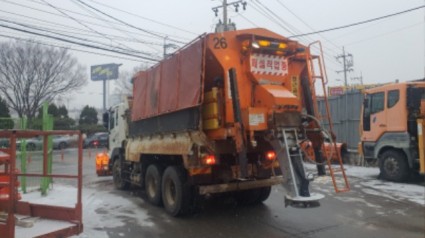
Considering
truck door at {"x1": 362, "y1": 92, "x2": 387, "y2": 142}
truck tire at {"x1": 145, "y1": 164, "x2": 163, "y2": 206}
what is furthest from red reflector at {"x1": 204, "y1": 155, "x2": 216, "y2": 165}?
truck door at {"x1": 362, "y1": 92, "x2": 387, "y2": 142}

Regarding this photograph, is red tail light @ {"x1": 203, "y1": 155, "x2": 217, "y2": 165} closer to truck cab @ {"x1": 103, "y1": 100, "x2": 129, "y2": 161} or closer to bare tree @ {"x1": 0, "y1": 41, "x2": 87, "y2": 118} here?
truck cab @ {"x1": 103, "y1": 100, "x2": 129, "y2": 161}

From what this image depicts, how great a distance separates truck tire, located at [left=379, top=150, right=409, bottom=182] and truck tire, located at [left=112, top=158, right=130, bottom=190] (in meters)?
7.79

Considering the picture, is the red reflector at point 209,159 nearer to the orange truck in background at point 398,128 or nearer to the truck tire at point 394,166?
the orange truck in background at point 398,128

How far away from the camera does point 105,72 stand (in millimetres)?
64875

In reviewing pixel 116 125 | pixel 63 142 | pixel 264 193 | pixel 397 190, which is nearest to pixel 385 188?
pixel 397 190

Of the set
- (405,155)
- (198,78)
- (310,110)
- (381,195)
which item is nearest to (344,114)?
(405,155)

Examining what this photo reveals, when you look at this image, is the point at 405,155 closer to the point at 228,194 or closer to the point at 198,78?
the point at 228,194

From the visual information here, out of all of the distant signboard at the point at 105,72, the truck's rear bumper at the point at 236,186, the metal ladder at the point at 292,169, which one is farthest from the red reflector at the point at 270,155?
the distant signboard at the point at 105,72

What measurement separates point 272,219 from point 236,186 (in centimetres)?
92

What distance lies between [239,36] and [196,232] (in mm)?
3537

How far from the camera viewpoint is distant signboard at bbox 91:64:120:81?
64.5 meters

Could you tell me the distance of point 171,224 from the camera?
26.1ft

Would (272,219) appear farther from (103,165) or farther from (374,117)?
(103,165)

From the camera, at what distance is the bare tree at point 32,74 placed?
118ft
